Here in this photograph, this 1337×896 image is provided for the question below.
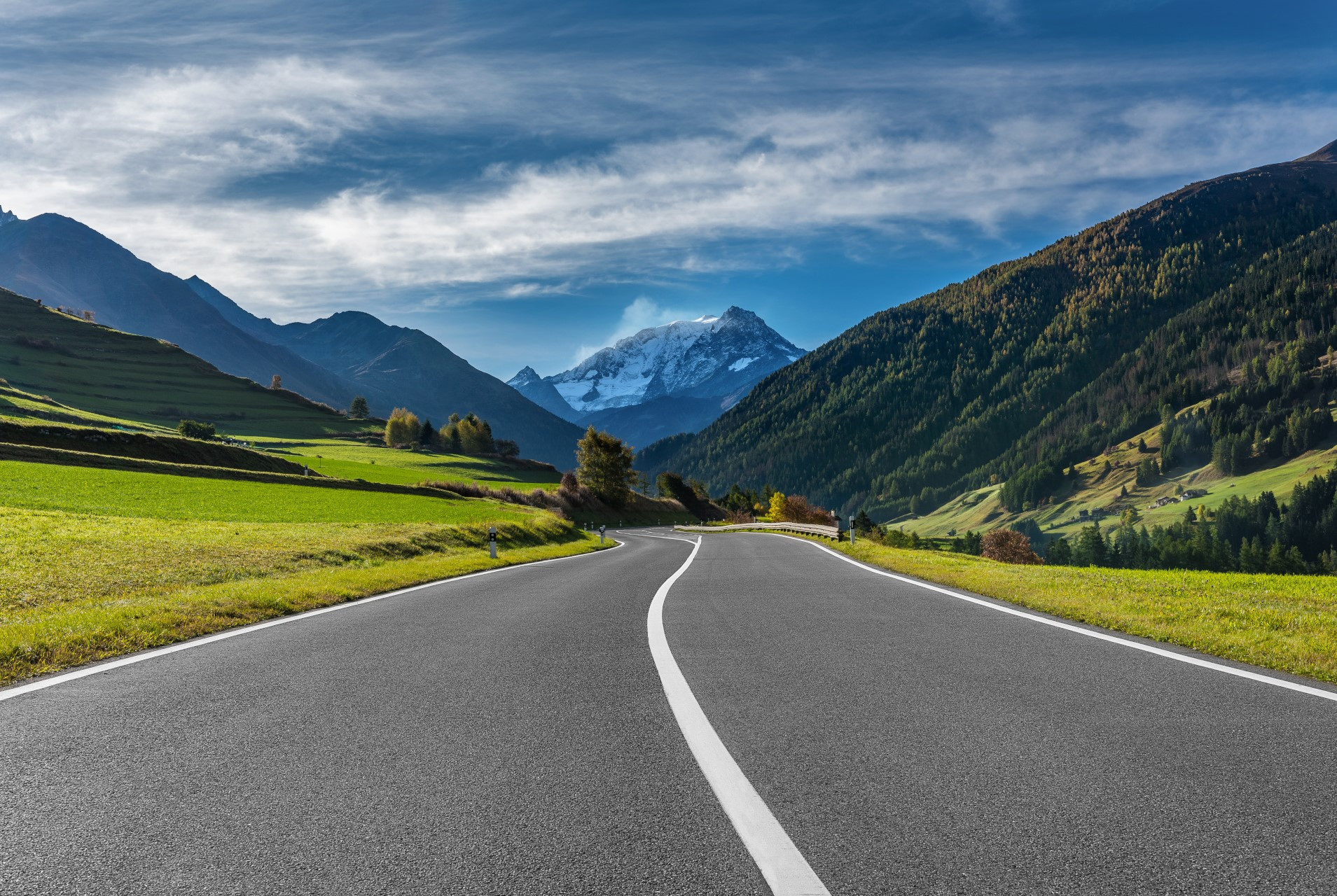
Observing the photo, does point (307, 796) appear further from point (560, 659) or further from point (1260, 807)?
point (1260, 807)

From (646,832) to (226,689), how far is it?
423 cm

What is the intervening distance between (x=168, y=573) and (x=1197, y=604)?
53.7 feet

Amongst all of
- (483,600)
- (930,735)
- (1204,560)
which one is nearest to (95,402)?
(483,600)

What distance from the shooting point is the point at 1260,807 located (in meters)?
3.31

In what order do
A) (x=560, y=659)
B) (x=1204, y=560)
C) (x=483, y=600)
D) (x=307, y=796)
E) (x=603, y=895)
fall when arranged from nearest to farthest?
(x=603, y=895)
(x=307, y=796)
(x=560, y=659)
(x=483, y=600)
(x=1204, y=560)

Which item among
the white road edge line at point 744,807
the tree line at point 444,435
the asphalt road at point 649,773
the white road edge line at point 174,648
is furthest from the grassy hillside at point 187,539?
the tree line at point 444,435

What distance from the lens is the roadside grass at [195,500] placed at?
85.4 feet

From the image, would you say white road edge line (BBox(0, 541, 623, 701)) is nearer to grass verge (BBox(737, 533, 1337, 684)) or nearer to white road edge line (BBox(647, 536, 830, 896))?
white road edge line (BBox(647, 536, 830, 896))

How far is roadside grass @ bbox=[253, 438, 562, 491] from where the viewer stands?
267 feet

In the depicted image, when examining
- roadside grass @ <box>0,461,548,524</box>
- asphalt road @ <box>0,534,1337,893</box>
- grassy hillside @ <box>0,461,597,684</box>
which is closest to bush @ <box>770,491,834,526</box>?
roadside grass @ <box>0,461,548,524</box>

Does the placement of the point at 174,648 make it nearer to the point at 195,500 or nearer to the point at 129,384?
the point at 195,500

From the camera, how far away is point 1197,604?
9.77 m

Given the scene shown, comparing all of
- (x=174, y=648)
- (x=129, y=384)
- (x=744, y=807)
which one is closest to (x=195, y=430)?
(x=129, y=384)

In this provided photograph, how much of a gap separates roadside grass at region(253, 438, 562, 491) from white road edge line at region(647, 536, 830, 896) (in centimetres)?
7426
